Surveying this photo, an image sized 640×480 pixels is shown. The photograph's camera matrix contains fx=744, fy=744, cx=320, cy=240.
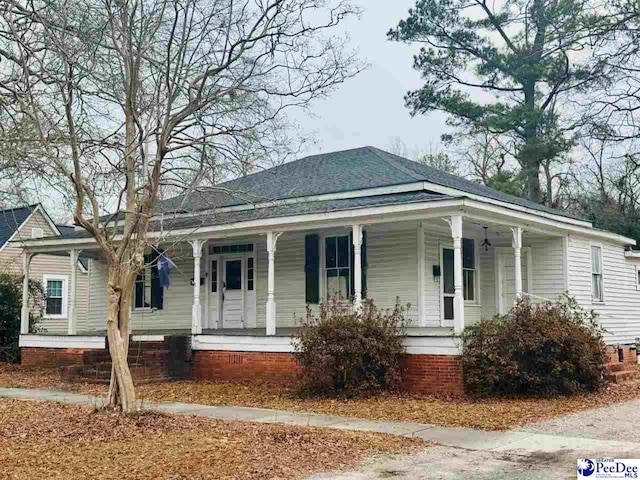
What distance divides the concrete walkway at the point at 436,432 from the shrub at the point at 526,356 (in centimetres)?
270

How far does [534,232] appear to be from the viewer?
16.5m

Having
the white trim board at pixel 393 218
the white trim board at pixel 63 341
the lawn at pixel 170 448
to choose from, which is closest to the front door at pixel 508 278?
the white trim board at pixel 393 218

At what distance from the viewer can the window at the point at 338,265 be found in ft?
54.5

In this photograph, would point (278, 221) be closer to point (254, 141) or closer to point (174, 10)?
point (254, 141)

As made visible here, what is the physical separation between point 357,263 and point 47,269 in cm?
1833

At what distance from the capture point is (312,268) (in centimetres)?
1703

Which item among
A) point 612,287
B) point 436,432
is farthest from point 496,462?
point 612,287

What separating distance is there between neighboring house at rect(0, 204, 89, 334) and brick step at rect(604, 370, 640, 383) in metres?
19.2

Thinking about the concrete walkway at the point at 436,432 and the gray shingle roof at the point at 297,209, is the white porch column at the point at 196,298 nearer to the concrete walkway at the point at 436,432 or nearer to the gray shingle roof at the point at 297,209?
the gray shingle roof at the point at 297,209

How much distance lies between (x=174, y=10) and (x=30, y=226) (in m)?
21.2

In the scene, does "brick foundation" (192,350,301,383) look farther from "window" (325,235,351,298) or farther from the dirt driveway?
the dirt driveway

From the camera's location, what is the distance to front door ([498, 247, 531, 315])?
17688 mm

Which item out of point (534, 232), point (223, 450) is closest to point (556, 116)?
point (534, 232)

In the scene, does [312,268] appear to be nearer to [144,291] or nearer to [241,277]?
[241,277]
